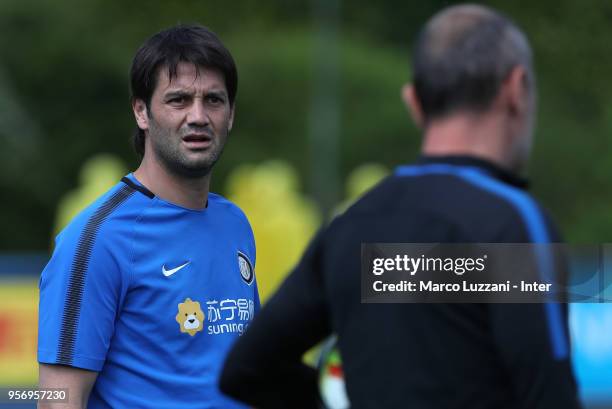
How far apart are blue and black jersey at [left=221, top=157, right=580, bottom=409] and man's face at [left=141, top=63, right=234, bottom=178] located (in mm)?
1236

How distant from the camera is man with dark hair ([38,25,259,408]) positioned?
135 inches

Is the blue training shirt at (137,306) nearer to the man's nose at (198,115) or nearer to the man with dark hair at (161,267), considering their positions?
→ the man with dark hair at (161,267)

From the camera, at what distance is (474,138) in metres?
2.41

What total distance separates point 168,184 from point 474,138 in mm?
1537

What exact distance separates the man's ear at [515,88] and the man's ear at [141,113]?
5.49ft

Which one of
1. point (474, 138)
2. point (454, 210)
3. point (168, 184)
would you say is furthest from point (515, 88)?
point (168, 184)

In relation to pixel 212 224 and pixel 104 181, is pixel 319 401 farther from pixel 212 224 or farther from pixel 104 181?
pixel 104 181

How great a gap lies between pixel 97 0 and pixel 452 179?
3846cm

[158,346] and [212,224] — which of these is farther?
[212,224]

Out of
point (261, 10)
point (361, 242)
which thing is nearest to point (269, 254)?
point (361, 242)

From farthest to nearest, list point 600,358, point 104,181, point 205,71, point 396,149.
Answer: point 396,149 < point 104,181 < point 600,358 < point 205,71

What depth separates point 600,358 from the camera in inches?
457

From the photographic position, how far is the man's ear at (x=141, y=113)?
3801mm

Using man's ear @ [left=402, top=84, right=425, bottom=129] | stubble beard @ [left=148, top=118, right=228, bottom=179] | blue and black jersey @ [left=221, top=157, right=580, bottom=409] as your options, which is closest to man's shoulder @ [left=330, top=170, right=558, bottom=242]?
blue and black jersey @ [left=221, top=157, right=580, bottom=409]
